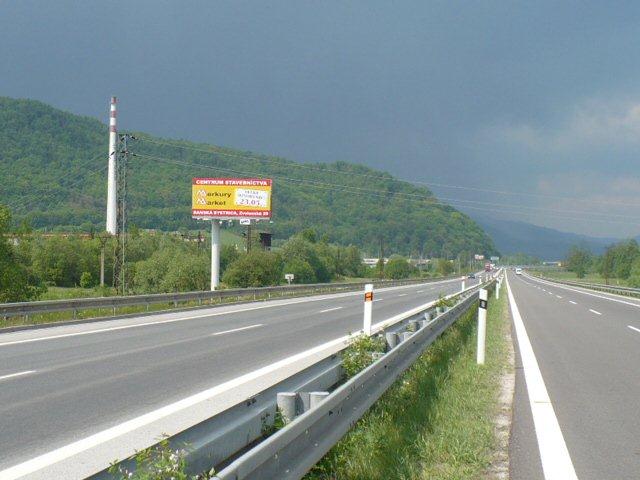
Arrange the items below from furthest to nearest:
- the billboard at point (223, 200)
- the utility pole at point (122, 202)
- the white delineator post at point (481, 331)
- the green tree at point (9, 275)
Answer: the billboard at point (223, 200), the green tree at point (9, 275), the utility pole at point (122, 202), the white delineator post at point (481, 331)

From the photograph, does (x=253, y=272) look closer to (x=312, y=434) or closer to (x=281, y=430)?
(x=312, y=434)

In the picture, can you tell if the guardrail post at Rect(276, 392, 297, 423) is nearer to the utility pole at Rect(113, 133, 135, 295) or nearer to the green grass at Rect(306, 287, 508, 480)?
the green grass at Rect(306, 287, 508, 480)

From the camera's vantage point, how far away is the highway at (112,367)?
7191mm

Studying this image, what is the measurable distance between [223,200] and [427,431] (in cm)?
4587

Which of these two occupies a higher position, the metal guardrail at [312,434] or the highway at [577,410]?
the metal guardrail at [312,434]

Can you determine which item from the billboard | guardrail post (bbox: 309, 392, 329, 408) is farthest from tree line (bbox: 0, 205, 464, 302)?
guardrail post (bbox: 309, 392, 329, 408)

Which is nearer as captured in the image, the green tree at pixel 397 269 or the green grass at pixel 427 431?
the green grass at pixel 427 431

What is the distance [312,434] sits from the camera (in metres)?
4.57

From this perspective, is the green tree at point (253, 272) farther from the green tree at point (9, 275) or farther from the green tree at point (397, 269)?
the green tree at point (397, 269)

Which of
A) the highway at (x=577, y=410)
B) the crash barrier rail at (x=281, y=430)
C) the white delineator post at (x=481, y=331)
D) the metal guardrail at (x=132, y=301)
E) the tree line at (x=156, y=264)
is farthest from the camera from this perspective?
the tree line at (x=156, y=264)

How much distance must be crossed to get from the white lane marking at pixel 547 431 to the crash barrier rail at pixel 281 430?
64.0 inches

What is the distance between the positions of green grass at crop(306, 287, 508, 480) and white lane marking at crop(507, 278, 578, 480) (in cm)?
45

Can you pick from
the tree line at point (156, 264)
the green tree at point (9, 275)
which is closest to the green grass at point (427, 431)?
the tree line at point (156, 264)

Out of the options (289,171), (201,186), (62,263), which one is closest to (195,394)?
(201,186)
